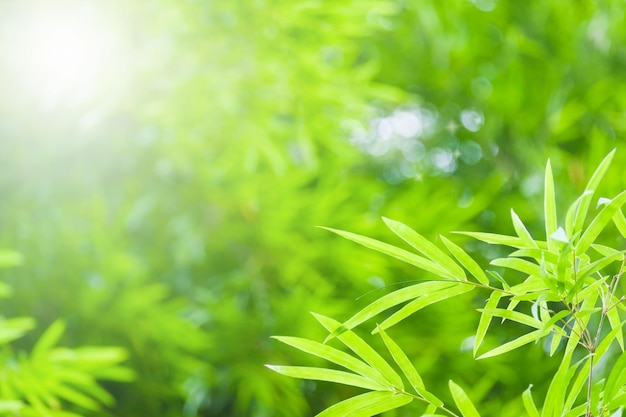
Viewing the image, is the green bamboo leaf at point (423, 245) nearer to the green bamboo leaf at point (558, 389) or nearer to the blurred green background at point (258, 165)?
the green bamboo leaf at point (558, 389)

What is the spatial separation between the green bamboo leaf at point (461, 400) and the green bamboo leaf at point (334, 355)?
0.16ft

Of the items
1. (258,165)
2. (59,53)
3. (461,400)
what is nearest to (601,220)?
(461,400)

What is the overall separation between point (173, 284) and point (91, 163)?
358mm

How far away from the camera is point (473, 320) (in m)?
1.49

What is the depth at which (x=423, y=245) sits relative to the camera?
470mm

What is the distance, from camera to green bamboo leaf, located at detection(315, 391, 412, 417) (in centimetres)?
47

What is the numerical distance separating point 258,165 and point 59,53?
22.3 inches

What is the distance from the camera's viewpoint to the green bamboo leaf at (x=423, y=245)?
459 millimetres

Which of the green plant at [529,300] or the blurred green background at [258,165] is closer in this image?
the green plant at [529,300]

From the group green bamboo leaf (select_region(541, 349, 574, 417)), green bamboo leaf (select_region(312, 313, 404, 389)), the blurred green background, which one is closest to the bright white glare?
the blurred green background

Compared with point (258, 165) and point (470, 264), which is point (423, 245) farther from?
point (258, 165)

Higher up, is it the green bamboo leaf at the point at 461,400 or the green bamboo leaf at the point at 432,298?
the green bamboo leaf at the point at 432,298

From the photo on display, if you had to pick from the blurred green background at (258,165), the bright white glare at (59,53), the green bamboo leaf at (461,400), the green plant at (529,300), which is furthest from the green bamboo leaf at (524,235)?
the bright white glare at (59,53)

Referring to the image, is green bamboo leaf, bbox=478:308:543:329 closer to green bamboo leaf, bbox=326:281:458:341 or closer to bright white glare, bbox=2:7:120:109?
green bamboo leaf, bbox=326:281:458:341
